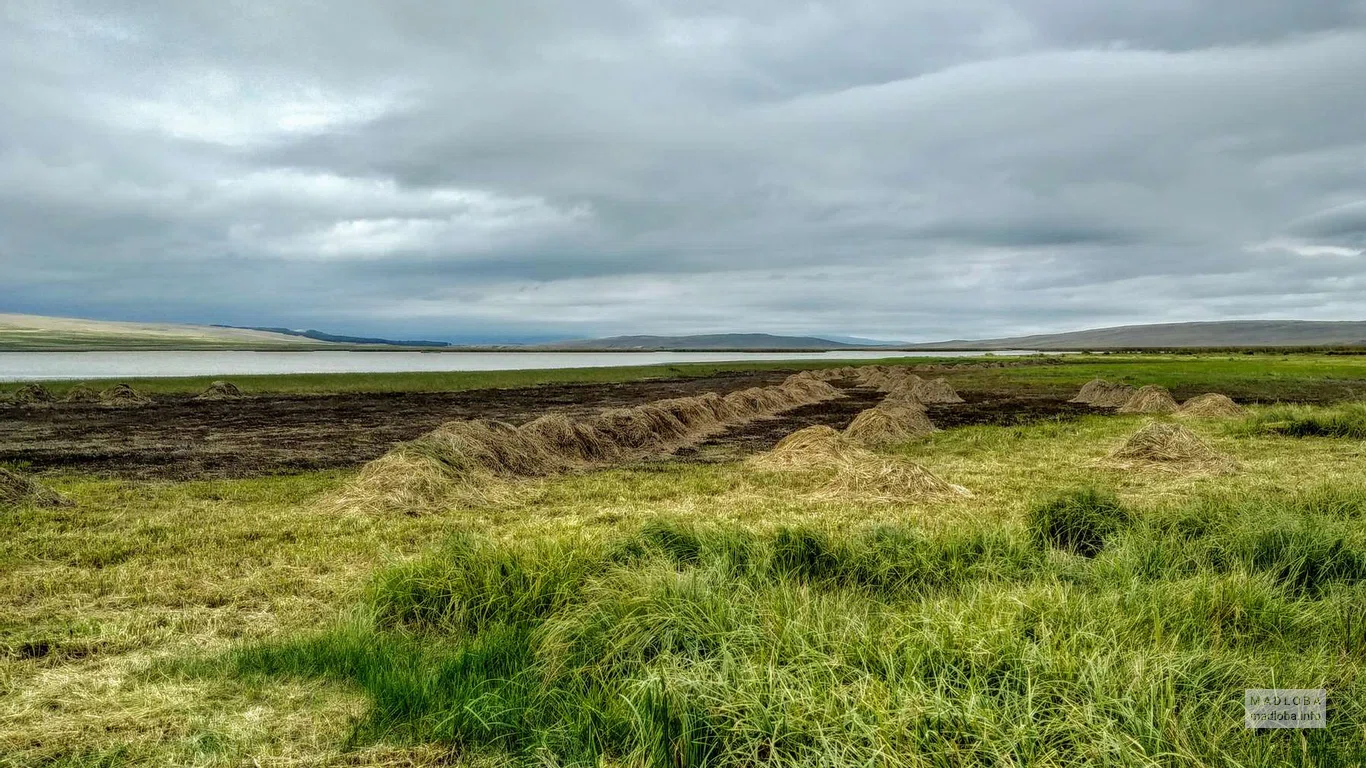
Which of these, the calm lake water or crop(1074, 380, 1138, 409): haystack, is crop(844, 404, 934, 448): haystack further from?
the calm lake water

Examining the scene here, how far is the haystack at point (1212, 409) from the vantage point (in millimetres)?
27859

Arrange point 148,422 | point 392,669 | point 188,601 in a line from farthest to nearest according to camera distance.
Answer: point 148,422 < point 188,601 < point 392,669

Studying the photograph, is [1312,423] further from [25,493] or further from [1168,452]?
[25,493]

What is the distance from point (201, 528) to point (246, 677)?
6434 millimetres

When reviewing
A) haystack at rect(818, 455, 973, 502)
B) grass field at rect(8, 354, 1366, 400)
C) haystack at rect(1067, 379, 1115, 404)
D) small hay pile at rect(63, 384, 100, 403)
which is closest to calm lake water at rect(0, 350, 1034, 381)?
grass field at rect(8, 354, 1366, 400)

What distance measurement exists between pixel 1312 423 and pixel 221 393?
50.4 metres

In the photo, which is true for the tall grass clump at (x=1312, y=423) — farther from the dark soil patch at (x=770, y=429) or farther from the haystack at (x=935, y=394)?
the haystack at (x=935, y=394)

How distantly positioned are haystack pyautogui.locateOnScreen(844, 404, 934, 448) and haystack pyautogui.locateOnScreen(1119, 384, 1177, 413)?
527 inches

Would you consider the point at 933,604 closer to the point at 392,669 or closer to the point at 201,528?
the point at 392,669

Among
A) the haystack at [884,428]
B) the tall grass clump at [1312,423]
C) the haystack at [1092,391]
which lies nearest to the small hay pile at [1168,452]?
the haystack at [884,428]

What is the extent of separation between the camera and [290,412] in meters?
33.0

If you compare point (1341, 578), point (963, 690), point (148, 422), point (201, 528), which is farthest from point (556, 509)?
point (148, 422)

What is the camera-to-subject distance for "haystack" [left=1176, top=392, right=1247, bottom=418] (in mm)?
27859

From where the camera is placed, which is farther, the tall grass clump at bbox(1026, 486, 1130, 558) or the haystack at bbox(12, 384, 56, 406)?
the haystack at bbox(12, 384, 56, 406)
